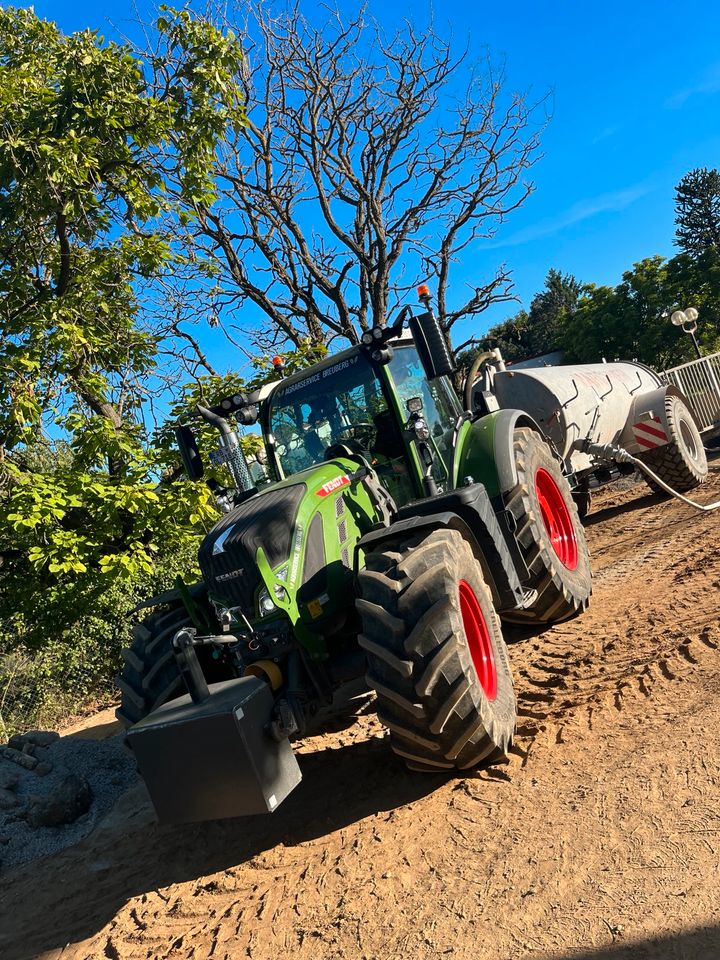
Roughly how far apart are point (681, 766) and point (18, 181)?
748 cm

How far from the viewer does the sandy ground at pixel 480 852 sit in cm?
277

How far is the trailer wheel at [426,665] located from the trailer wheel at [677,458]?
7.34 m

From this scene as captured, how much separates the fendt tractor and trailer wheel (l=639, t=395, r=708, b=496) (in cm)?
444

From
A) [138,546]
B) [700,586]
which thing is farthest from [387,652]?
[138,546]

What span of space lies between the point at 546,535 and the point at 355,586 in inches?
75.0

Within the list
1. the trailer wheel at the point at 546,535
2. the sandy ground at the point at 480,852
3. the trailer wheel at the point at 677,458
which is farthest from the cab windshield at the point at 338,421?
the trailer wheel at the point at 677,458

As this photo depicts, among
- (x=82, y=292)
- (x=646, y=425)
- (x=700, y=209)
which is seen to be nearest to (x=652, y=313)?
(x=700, y=209)

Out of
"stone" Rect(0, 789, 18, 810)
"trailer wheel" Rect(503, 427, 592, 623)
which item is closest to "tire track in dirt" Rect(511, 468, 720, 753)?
"trailer wheel" Rect(503, 427, 592, 623)

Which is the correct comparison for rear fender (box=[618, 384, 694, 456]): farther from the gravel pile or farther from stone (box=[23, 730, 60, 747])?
stone (box=[23, 730, 60, 747])

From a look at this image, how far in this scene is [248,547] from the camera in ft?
13.9

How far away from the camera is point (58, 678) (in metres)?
10.7

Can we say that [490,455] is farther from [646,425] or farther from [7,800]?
[646,425]

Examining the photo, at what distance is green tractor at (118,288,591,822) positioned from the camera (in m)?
3.56

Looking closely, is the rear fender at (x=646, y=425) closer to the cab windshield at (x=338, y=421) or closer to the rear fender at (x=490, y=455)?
the rear fender at (x=490, y=455)
